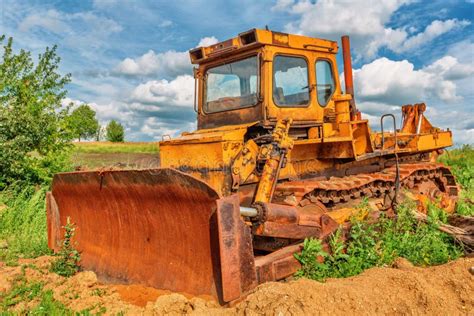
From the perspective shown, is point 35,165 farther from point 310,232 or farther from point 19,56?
point 310,232

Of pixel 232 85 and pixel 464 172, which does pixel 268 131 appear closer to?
pixel 232 85

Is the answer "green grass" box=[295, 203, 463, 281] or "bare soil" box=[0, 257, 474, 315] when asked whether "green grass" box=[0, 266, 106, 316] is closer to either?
"bare soil" box=[0, 257, 474, 315]

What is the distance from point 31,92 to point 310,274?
31.2ft

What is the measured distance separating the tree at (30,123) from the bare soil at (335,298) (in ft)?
21.1

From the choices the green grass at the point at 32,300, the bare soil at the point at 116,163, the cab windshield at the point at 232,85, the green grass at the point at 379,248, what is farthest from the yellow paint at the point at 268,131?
the green grass at the point at 32,300

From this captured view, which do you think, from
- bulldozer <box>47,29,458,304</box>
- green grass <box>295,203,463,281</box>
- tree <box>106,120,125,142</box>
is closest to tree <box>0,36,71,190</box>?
bulldozer <box>47,29,458,304</box>

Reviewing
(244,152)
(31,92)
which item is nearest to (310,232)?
(244,152)

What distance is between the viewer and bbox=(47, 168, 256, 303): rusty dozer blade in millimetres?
4230

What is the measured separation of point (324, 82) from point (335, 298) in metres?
3.76

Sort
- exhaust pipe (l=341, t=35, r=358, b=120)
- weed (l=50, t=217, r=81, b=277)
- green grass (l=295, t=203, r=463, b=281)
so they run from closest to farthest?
green grass (l=295, t=203, r=463, b=281) < weed (l=50, t=217, r=81, b=277) < exhaust pipe (l=341, t=35, r=358, b=120)

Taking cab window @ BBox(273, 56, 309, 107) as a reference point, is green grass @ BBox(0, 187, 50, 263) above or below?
below

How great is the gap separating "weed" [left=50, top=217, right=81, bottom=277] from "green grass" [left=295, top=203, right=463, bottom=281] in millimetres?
3027

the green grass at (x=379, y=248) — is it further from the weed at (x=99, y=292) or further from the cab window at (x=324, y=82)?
the weed at (x=99, y=292)

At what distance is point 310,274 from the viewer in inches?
196
